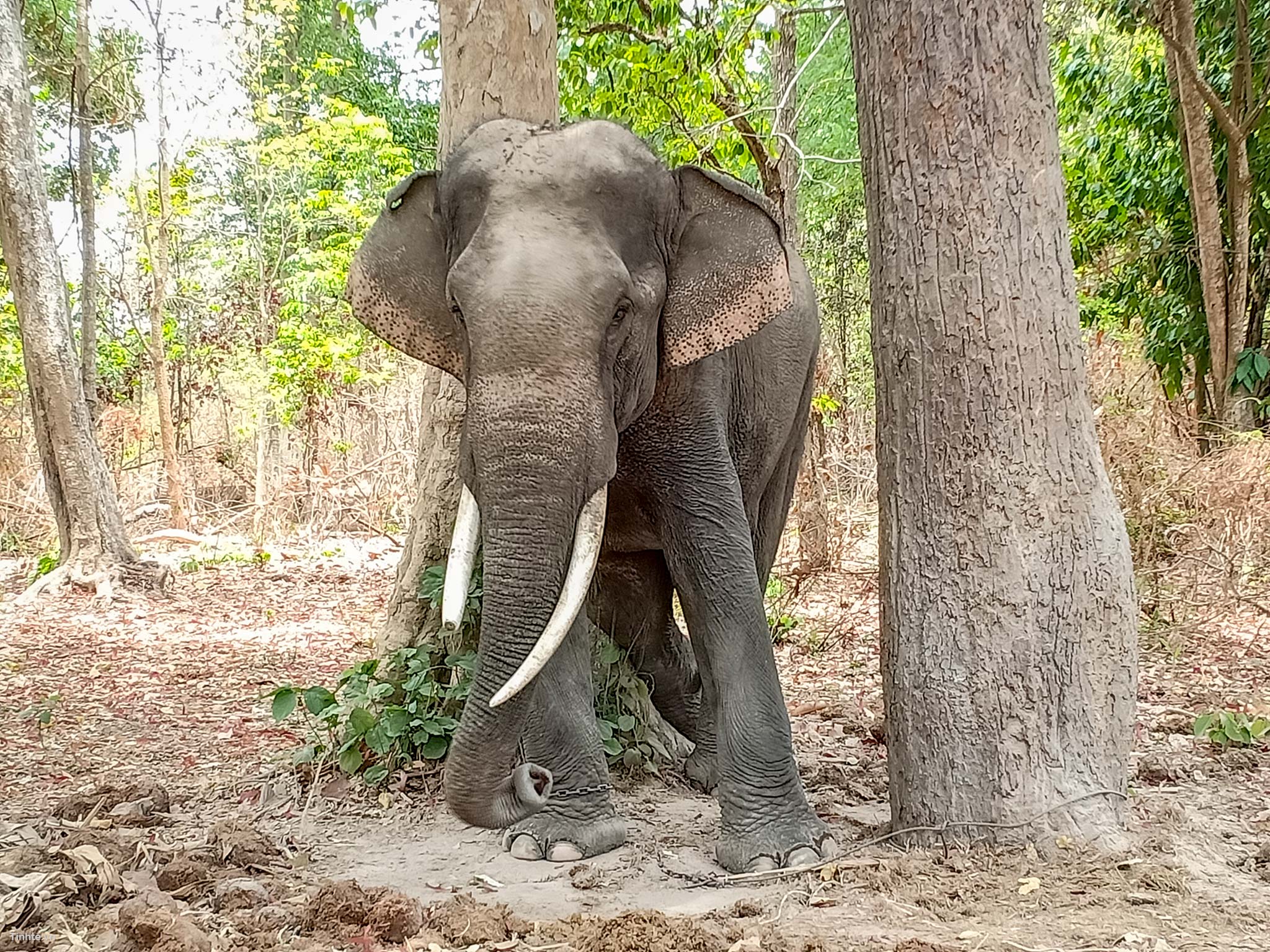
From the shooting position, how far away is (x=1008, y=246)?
3527 mm

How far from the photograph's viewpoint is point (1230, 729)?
16.5 feet

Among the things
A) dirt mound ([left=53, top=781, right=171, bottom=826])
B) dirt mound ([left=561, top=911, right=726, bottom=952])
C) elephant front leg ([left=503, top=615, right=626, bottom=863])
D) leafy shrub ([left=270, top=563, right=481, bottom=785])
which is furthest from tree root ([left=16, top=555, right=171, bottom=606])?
dirt mound ([left=561, top=911, right=726, bottom=952])

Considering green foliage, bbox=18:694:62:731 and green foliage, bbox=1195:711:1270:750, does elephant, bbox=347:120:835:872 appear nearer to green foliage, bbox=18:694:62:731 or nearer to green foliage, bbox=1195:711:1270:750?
green foliage, bbox=1195:711:1270:750

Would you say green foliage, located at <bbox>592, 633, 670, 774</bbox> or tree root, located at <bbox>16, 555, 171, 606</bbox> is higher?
tree root, located at <bbox>16, 555, 171, 606</bbox>

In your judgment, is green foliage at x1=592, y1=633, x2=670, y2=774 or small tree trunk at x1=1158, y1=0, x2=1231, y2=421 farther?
small tree trunk at x1=1158, y1=0, x2=1231, y2=421

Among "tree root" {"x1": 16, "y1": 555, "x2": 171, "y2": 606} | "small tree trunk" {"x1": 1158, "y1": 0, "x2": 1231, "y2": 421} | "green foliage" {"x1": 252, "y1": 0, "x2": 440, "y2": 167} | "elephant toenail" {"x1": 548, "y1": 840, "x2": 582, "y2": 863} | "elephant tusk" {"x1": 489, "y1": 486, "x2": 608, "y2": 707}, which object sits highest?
"green foliage" {"x1": 252, "y1": 0, "x2": 440, "y2": 167}

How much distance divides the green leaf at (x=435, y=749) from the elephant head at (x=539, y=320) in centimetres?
64

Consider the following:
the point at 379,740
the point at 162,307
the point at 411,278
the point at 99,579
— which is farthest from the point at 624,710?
the point at 162,307

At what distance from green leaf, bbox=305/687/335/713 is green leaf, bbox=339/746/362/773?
0.20 meters

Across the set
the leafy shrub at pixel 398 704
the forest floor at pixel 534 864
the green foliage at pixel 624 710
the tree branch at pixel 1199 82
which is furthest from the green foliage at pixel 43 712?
the tree branch at pixel 1199 82

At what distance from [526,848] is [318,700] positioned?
118 cm

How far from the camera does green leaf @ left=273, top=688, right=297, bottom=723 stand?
4613mm

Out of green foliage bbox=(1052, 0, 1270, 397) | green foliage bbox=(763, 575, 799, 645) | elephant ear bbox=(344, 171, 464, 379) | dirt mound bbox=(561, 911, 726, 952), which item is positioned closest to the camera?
dirt mound bbox=(561, 911, 726, 952)

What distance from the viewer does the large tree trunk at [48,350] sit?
9797mm
